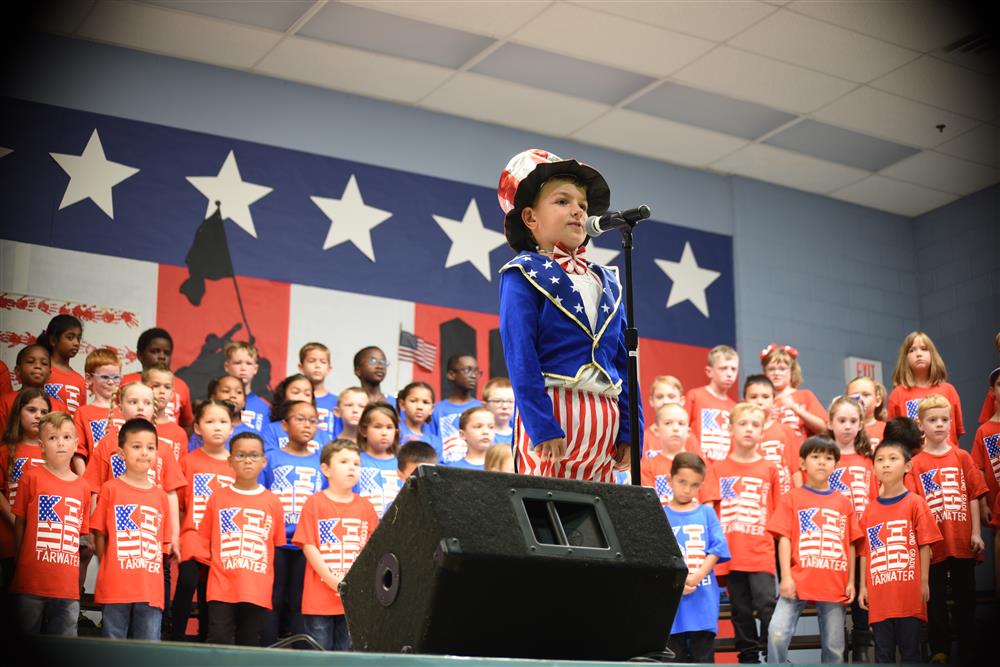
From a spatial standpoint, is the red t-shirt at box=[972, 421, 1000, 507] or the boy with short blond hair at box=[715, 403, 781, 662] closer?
the boy with short blond hair at box=[715, 403, 781, 662]

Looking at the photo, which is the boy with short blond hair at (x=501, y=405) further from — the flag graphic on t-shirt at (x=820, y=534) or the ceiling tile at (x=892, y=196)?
the ceiling tile at (x=892, y=196)

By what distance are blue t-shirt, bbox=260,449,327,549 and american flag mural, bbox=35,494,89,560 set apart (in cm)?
103

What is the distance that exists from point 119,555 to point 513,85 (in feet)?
15.6

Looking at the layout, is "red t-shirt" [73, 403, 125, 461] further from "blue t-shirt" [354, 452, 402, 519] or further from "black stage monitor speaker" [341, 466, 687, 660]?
"black stage monitor speaker" [341, 466, 687, 660]

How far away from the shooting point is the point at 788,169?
9.70m

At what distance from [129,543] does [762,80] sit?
558cm

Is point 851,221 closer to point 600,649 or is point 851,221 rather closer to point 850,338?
point 850,338

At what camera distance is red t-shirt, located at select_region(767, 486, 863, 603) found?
5516mm

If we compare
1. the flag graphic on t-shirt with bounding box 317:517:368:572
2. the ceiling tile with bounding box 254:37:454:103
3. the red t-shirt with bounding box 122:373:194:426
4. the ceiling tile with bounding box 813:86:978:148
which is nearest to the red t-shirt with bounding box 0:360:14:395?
the red t-shirt with bounding box 122:373:194:426

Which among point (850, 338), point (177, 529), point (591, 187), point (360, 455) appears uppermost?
point (850, 338)

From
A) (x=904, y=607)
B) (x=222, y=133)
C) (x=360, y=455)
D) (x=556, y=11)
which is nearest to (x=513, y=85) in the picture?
(x=556, y=11)

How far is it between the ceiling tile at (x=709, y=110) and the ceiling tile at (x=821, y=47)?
0.69 m

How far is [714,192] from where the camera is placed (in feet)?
31.8

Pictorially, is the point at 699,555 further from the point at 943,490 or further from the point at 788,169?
the point at 788,169
